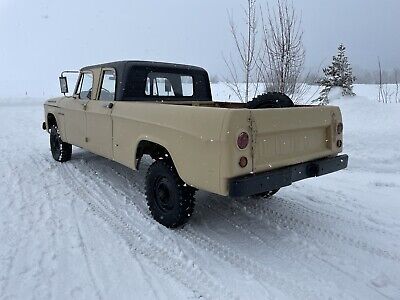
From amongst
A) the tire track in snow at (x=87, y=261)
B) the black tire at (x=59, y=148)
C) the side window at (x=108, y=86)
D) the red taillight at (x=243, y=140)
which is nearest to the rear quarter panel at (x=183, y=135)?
the red taillight at (x=243, y=140)

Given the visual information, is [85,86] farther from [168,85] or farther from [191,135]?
[191,135]

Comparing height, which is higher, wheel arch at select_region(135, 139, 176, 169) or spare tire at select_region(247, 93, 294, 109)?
spare tire at select_region(247, 93, 294, 109)

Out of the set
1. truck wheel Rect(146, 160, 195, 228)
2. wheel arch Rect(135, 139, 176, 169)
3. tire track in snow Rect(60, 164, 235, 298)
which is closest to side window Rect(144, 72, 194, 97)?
wheel arch Rect(135, 139, 176, 169)

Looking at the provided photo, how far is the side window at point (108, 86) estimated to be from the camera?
5125mm

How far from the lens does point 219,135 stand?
10.2 feet

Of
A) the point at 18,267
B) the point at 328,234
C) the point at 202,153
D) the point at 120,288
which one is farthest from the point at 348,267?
the point at 18,267

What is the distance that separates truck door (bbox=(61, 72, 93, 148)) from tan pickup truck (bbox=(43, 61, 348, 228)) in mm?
25

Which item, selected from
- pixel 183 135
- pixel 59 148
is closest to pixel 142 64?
pixel 183 135

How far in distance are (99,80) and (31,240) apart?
8.96ft

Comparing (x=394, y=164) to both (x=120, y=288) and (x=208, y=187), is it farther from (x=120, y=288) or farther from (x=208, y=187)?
(x=120, y=288)

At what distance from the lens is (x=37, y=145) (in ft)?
30.3

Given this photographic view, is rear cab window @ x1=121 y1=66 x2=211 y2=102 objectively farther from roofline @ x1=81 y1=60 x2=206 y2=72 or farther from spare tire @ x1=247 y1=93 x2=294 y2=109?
spare tire @ x1=247 y1=93 x2=294 y2=109

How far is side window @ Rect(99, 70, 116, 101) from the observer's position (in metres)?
5.12

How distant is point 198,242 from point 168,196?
26.7 inches
